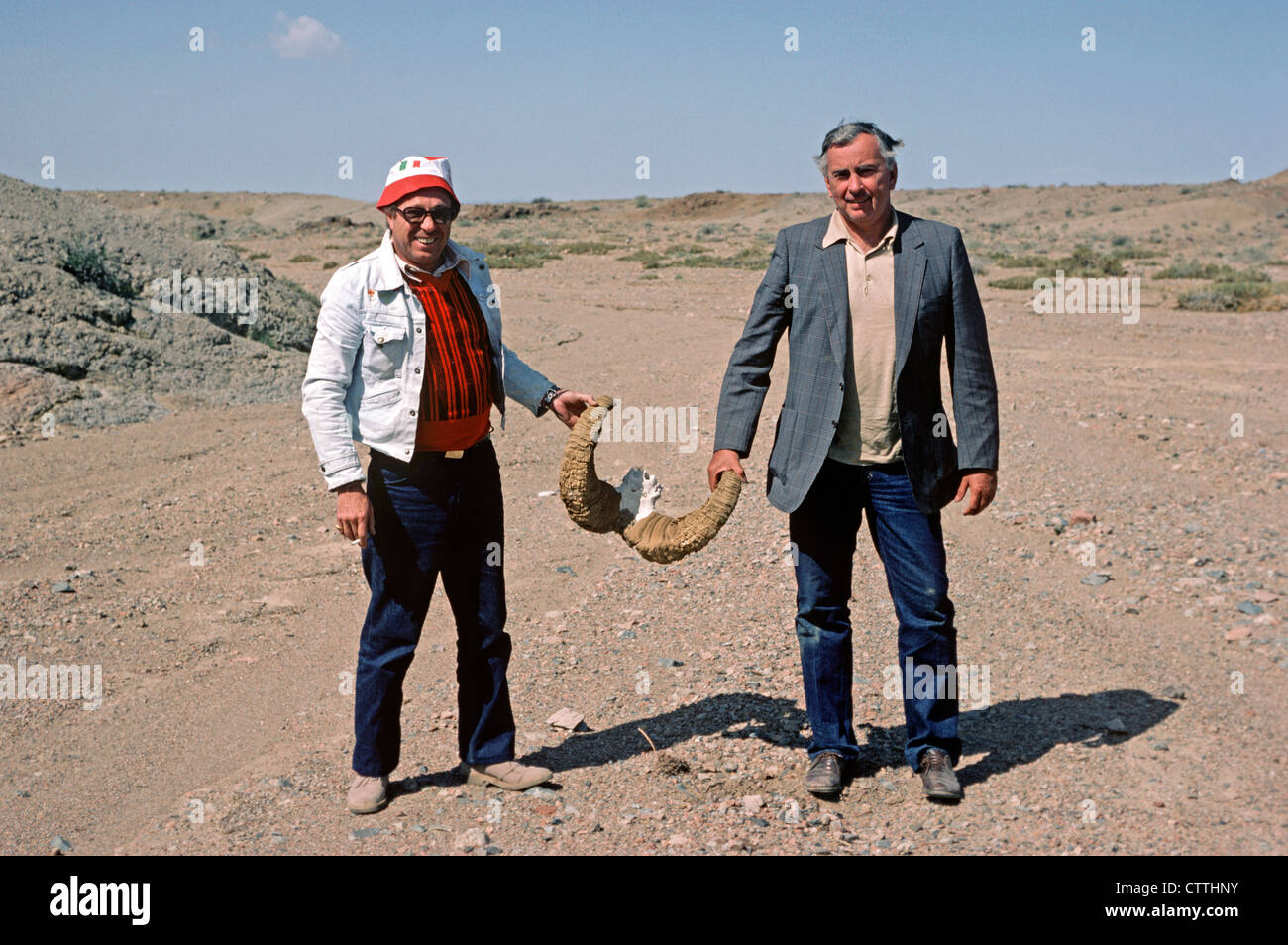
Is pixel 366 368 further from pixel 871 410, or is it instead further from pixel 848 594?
pixel 848 594

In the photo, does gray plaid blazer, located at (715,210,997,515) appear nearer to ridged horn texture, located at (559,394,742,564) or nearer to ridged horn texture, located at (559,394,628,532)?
ridged horn texture, located at (559,394,742,564)

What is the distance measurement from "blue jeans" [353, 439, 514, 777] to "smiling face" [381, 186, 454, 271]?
570 millimetres

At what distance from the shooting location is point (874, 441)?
11.1 ft

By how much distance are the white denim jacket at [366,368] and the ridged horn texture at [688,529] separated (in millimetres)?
893

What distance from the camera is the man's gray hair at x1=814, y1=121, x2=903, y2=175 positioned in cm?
325

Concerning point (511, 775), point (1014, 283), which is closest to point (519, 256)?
point (1014, 283)

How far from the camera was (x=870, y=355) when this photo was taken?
11.1ft

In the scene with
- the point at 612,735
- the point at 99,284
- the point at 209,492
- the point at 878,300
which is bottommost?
the point at 612,735

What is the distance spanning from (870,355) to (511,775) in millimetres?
1731

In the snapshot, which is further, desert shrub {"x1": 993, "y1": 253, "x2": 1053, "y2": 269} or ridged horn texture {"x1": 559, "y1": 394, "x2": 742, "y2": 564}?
desert shrub {"x1": 993, "y1": 253, "x2": 1053, "y2": 269}

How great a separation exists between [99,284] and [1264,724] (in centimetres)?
1134

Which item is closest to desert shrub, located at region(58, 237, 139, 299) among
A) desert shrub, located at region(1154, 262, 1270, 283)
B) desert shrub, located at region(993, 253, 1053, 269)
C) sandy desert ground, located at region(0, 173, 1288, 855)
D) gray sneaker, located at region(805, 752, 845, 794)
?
sandy desert ground, located at region(0, 173, 1288, 855)

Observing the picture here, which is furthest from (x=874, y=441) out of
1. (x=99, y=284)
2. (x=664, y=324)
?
(x=664, y=324)

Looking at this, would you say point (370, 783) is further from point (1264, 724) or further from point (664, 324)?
point (664, 324)
